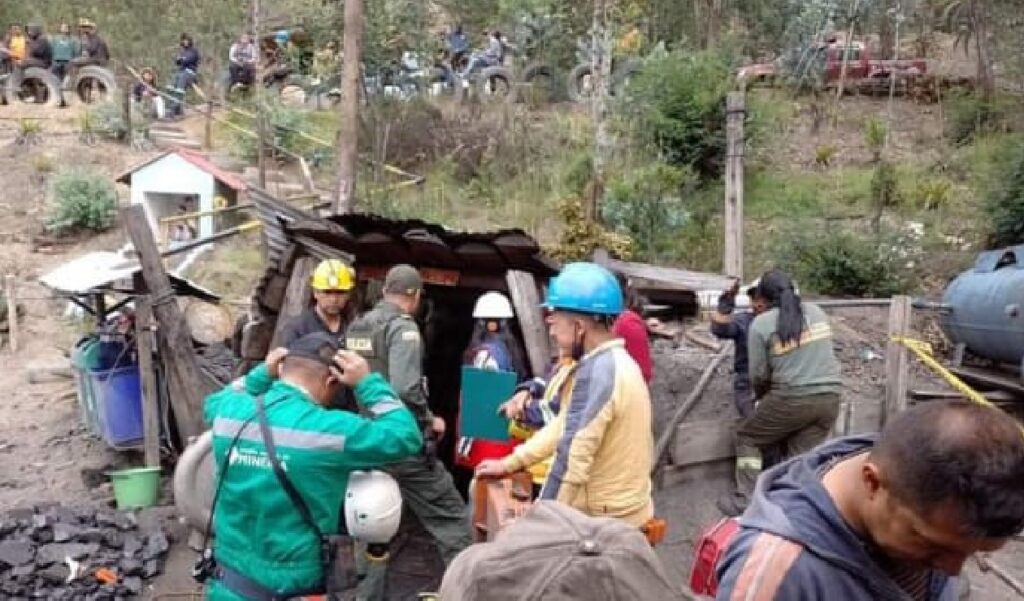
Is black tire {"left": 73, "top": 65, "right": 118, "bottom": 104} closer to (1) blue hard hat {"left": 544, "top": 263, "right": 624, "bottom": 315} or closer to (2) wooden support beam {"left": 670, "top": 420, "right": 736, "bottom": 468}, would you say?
(2) wooden support beam {"left": 670, "top": 420, "right": 736, "bottom": 468}

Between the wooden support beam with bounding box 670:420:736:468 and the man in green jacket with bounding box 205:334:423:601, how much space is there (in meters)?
4.16

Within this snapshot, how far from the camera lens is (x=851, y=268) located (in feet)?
41.7

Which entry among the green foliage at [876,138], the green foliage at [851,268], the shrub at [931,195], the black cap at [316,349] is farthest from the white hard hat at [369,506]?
the green foliage at [876,138]

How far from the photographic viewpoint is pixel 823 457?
6.23ft

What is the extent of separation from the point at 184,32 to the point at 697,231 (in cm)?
1302

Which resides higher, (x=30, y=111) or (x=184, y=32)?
(x=184, y=32)

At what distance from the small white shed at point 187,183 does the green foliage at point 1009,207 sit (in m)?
9.97

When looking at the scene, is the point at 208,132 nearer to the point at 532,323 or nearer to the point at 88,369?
the point at 88,369

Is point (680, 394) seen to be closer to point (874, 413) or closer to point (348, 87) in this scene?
point (874, 413)

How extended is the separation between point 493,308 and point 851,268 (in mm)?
7128

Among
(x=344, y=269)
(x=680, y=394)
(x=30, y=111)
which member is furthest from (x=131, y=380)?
(x=30, y=111)

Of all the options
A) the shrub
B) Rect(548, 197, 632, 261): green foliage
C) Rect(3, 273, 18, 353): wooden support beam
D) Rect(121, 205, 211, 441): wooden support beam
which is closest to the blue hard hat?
Rect(121, 205, 211, 441): wooden support beam

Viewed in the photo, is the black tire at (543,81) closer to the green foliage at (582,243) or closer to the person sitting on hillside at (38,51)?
the person sitting on hillside at (38,51)

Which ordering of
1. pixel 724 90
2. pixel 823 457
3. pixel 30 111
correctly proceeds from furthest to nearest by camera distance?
pixel 30 111 < pixel 724 90 < pixel 823 457
